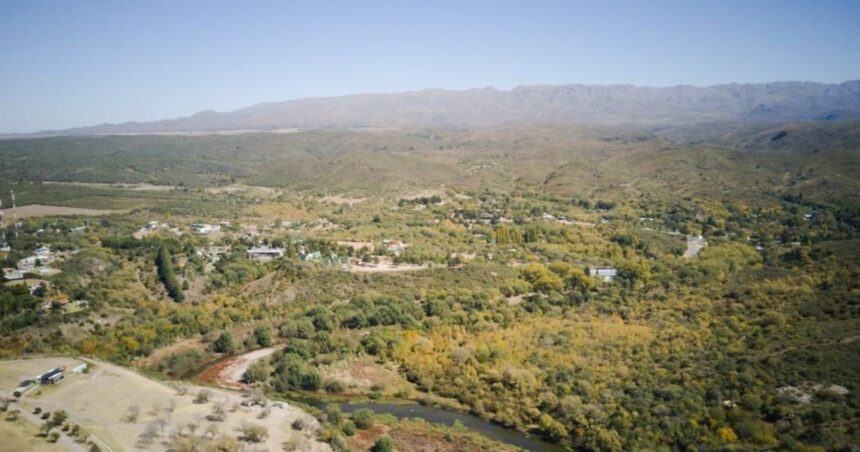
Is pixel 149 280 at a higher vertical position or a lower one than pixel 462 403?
higher

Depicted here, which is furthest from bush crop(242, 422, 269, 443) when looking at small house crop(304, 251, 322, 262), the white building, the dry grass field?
the white building

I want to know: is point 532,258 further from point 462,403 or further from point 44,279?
point 44,279

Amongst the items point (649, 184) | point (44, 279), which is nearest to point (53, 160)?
point (44, 279)

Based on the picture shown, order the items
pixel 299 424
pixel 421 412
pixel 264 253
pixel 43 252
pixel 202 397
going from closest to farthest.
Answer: pixel 299 424, pixel 202 397, pixel 421 412, pixel 43 252, pixel 264 253

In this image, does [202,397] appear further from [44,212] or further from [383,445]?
[44,212]

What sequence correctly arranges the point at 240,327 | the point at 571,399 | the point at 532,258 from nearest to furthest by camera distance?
the point at 571,399
the point at 240,327
the point at 532,258

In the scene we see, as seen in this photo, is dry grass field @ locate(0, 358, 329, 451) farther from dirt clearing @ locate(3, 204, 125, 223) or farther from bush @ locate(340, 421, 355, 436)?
dirt clearing @ locate(3, 204, 125, 223)

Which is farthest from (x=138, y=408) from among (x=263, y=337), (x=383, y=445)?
(x=263, y=337)

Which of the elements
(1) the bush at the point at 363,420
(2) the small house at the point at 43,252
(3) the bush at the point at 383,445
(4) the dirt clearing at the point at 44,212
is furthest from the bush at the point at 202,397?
(4) the dirt clearing at the point at 44,212

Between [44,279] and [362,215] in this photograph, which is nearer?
[44,279]
